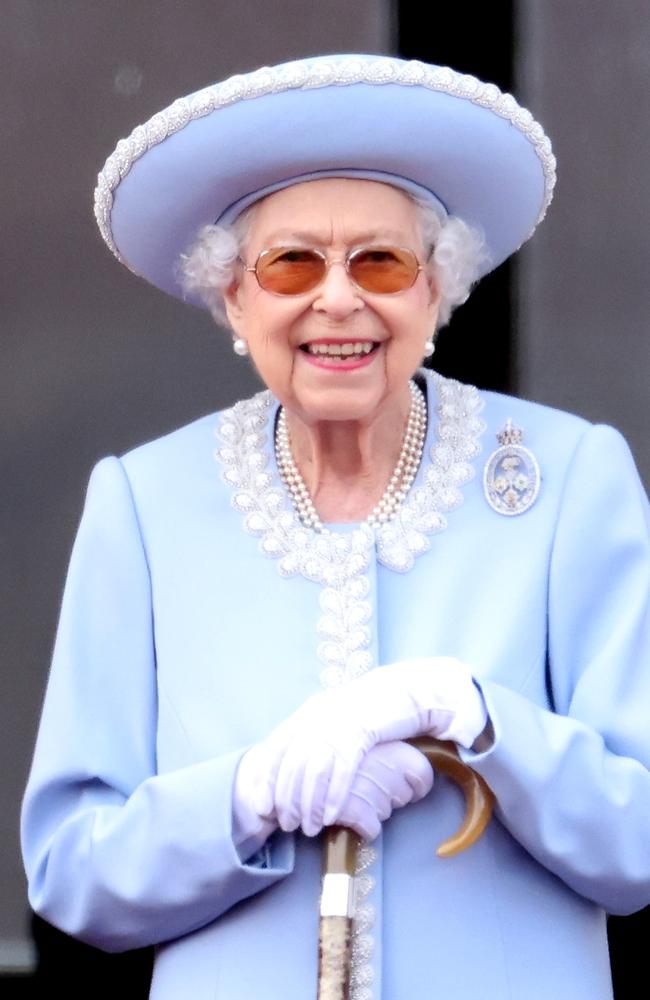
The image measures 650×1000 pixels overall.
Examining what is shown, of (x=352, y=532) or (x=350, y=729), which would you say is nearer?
(x=350, y=729)

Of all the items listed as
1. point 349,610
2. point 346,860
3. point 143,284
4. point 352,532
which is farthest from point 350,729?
point 143,284

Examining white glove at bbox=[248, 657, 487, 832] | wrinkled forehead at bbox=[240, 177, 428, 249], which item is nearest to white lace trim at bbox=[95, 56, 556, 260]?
wrinkled forehead at bbox=[240, 177, 428, 249]

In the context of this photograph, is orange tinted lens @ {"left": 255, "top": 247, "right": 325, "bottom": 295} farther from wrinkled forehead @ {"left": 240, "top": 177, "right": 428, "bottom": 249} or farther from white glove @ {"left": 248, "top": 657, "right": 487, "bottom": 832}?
white glove @ {"left": 248, "top": 657, "right": 487, "bottom": 832}

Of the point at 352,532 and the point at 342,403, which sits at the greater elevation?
the point at 342,403

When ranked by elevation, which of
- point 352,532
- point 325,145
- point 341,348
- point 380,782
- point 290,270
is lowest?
point 380,782

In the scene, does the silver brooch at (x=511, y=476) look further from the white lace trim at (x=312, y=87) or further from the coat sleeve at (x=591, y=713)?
the white lace trim at (x=312, y=87)

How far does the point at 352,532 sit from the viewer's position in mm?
3768

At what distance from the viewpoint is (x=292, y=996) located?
11.6 feet

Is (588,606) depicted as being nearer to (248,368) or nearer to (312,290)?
(312,290)

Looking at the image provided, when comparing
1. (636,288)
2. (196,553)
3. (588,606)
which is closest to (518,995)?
(588,606)

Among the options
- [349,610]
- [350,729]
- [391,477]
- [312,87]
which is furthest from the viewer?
[391,477]

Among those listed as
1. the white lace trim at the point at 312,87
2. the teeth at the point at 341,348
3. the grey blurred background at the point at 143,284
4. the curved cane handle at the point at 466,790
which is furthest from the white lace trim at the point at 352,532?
the grey blurred background at the point at 143,284

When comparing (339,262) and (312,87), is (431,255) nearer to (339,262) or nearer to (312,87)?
(339,262)

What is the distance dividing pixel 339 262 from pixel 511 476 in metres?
0.42
